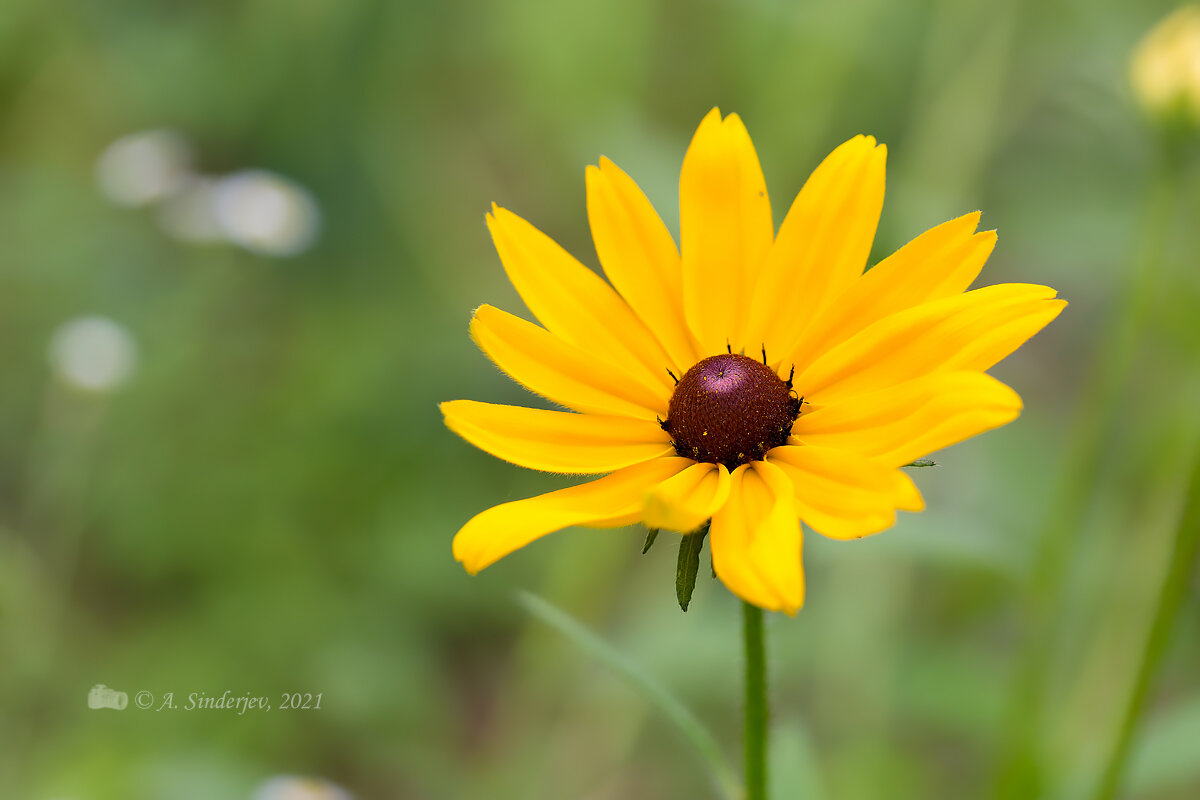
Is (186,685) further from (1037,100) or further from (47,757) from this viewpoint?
(1037,100)

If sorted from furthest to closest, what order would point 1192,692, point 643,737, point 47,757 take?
point 643,737
point 1192,692
point 47,757

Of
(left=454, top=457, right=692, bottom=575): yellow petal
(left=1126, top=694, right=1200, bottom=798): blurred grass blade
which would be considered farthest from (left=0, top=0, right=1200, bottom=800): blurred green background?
(left=454, top=457, right=692, bottom=575): yellow petal

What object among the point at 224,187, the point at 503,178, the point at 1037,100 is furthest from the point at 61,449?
the point at 1037,100

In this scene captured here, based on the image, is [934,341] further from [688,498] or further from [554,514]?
[554,514]

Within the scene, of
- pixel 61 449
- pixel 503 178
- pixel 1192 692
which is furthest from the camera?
pixel 503 178

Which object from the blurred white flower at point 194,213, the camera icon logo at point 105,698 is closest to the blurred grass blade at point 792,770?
the camera icon logo at point 105,698

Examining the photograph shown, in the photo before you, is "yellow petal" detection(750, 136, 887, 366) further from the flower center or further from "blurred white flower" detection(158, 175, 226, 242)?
"blurred white flower" detection(158, 175, 226, 242)
